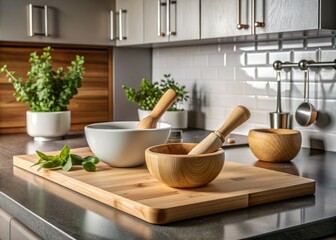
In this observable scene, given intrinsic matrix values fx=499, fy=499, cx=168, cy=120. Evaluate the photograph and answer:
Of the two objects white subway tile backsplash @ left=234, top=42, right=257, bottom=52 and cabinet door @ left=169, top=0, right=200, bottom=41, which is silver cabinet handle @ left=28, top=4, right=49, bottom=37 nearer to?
cabinet door @ left=169, top=0, right=200, bottom=41

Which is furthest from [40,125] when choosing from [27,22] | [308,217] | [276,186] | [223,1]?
[308,217]

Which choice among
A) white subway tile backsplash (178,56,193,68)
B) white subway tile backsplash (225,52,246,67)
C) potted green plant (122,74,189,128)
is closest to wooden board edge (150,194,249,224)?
white subway tile backsplash (225,52,246,67)

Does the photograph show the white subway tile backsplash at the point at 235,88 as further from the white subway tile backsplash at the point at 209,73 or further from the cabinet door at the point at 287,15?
the cabinet door at the point at 287,15

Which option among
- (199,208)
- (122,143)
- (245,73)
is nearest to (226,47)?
(245,73)

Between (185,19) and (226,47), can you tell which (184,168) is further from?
(226,47)

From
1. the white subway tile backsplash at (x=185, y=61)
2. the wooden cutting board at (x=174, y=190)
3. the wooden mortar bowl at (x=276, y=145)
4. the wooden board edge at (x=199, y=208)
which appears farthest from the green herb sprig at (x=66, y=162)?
the white subway tile backsplash at (x=185, y=61)

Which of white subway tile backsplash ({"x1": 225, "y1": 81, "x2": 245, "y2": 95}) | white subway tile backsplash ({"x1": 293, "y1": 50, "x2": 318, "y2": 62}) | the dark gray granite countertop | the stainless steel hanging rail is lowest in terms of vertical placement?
the dark gray granite countertop

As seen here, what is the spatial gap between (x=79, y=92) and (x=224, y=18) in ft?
3.90

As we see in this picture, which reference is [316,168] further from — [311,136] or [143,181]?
[143,181]

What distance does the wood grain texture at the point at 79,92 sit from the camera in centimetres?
269

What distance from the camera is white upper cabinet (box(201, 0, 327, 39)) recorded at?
173 centimetres

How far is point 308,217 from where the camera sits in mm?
1085

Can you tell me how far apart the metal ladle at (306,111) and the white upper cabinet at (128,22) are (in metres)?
0.95

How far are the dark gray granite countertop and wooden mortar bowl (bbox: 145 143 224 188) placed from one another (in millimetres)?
110
